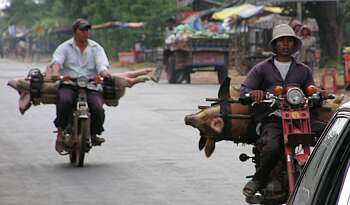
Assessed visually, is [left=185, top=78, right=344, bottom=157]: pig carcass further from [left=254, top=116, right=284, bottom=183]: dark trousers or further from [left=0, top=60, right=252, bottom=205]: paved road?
[left=0, top=60, right=252, bottom=205]: paved road

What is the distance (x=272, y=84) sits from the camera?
7.92 meters

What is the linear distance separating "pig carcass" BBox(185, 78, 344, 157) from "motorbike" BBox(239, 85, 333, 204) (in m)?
0.19

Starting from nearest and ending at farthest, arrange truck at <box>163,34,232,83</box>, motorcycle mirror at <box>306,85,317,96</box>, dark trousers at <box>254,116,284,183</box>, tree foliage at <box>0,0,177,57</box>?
dark trousers at <box>254,116,284,183</box>, motorcycle mirror at <box>306,85,317,96</box>, truck at <box>163,34,232,83</box>, tree foliage at <box>0,0,177,57</box>

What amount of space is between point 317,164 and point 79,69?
8.22 meters

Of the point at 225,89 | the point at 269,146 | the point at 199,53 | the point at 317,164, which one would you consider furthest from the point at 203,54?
the point at 317,164

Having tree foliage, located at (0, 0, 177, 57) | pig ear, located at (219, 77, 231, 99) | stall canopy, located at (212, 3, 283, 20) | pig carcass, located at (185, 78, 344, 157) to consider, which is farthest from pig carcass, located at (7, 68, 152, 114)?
tree foliage, located at (0, 0, 177, 57)

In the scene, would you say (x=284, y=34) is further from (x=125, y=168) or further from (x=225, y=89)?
(x=125, y=168)

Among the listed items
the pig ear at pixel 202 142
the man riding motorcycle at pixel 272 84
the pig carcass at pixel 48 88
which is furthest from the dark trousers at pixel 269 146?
the pig carcass at pixel 48 88

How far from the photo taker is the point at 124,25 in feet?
175

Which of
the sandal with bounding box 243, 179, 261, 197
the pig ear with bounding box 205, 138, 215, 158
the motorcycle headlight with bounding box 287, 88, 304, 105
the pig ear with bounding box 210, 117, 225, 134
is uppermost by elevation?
the motorcycle headlight with bounding box 287, 88, 304, 105

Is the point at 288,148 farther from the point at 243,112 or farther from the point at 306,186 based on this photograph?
the point at 306,186

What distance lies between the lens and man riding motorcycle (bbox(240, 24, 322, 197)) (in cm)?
748

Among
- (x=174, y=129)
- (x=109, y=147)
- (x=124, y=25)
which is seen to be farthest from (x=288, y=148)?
(x=124, y=25)

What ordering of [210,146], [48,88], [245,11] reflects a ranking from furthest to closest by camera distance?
[245,11] → [48,88] → [210,146]
